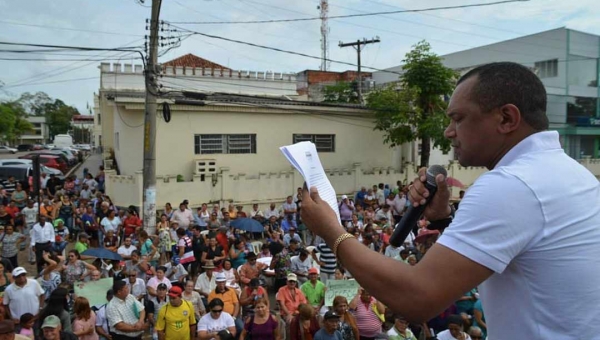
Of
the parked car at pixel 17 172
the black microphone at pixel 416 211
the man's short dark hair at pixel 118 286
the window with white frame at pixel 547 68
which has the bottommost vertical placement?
the man's short dark hair at pixel 118 286

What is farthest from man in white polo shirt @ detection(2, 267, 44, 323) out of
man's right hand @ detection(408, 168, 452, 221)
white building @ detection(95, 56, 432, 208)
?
white building @ detection(95, 56, 432, 208)

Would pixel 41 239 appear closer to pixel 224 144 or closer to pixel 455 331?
pixel 455 331

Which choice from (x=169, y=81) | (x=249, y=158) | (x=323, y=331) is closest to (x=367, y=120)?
(x=249, y=158)

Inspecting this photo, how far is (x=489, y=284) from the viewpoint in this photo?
1.30 meters

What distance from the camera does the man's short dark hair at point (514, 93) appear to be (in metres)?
1.33

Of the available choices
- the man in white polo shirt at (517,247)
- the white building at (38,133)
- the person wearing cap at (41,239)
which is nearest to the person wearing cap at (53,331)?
the person wearing cap at (41,239)

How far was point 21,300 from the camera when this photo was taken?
25.1 ft

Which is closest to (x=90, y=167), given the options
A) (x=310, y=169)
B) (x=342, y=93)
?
(x=342, y=93)

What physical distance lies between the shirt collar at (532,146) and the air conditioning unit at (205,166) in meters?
17.5

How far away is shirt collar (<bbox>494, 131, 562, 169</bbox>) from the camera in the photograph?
1.31m

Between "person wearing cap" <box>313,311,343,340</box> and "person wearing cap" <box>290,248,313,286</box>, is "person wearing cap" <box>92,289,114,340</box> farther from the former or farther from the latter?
"person wearing cap" <box>290,248,313,286</box>

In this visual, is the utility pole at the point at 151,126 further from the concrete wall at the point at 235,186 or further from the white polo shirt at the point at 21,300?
the white polo shirt at the point at 21,300

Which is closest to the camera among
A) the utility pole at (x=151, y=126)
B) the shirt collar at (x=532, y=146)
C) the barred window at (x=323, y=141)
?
the shirt collar at (x=532, y=146)

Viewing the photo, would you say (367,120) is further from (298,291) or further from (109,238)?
(298,291)
